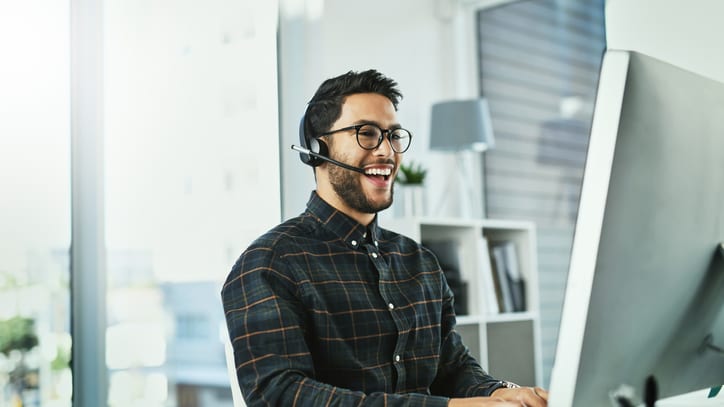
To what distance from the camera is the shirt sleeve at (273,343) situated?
4.02ft

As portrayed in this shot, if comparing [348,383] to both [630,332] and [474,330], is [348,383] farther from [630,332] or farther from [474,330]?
[474,330]

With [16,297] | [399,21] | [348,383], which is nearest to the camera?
[348,383]

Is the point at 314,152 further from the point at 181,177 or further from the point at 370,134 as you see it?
the point at 181,177

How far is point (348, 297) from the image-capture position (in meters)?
1.54

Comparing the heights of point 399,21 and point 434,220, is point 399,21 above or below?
above

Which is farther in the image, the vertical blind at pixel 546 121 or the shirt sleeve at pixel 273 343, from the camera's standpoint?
the vertical blind at pixel 546 121

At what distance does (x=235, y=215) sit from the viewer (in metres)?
3.18

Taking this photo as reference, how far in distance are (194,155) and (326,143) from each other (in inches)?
58.2

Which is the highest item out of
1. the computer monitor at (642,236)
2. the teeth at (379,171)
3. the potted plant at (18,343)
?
the teeth at (379,171)

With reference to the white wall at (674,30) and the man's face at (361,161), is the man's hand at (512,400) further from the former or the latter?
the white wall at (674,30)

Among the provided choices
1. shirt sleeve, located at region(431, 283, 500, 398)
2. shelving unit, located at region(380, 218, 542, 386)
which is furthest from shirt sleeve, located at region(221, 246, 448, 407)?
shelving unit, located at region(380, 218, 542, 386)

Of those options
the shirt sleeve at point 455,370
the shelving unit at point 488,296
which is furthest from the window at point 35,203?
the shirt sleeve at point 455,370

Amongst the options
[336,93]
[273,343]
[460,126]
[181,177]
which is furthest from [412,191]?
[273,343]

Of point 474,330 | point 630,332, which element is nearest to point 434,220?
point 474,330
